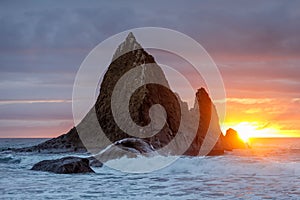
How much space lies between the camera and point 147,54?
77.7 m

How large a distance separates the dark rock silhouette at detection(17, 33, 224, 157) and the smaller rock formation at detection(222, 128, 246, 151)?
1881 centimetres

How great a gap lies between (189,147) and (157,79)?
474 inches

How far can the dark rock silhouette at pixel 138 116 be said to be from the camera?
68.4 m

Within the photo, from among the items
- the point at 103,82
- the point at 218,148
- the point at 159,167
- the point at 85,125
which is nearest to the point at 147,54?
the point at 103,82

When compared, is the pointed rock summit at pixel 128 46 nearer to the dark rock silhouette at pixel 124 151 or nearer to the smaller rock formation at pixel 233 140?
the dark rock silhouette at pixel 124 151

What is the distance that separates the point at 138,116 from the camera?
224 feet

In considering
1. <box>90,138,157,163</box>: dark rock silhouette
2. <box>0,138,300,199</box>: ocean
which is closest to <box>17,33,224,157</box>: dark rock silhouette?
<box>90,138,157,163</box>: dark rock silhouette

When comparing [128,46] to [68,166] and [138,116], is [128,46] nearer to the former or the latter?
[138,116]

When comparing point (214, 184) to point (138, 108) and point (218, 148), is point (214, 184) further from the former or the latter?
point (218, 148)

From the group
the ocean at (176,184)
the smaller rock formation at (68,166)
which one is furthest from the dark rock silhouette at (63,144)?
the ocean at (176,184)

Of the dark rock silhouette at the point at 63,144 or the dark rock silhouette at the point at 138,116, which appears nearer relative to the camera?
the dark rock silhouette at the point at 138,116

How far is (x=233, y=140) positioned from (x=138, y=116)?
154 feet

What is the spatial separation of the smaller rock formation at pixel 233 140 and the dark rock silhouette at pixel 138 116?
61.7 ft

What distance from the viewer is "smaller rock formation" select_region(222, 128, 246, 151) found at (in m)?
104
